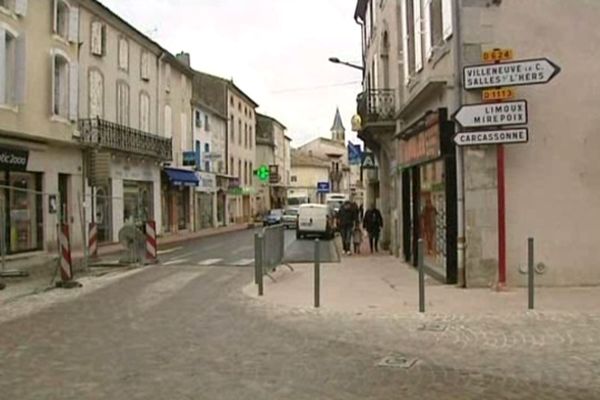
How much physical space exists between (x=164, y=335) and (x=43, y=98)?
16.6 meters

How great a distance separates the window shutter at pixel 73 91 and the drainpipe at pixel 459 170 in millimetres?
16680

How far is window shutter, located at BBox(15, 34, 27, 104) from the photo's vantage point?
21.6 m

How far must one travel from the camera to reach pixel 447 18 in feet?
42.1

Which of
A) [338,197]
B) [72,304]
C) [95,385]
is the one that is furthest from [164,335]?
[338,197]

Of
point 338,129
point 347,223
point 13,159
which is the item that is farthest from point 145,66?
point 338,129

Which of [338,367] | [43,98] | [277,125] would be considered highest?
[277,125]

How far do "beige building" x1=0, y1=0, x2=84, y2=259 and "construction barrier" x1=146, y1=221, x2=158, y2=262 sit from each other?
112 inches

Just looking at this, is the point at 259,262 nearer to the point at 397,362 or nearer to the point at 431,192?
the point at 431,192

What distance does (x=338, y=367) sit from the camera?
275 inches

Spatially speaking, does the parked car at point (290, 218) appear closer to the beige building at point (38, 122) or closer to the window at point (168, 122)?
the window at point (168, 122)

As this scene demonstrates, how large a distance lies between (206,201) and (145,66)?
47.9 feet

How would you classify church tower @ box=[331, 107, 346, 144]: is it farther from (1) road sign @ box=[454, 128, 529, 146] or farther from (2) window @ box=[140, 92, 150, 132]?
(1) road sign @ box=[454, 128, 529, 146]

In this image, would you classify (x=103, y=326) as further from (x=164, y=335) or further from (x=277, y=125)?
(x=277, y=125)

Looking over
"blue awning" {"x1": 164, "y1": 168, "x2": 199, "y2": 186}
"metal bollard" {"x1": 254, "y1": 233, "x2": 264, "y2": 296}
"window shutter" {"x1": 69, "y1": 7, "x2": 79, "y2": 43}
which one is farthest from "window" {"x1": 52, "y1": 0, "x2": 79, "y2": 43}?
"metal bollard" {"x1": 254, "y1": 233, "x2": 264, "y2": 296}
